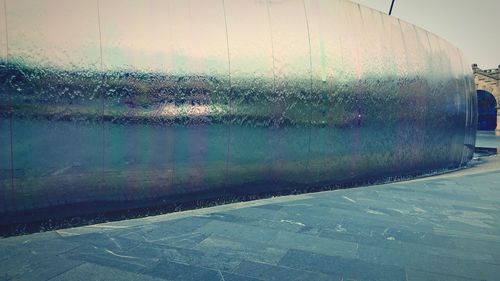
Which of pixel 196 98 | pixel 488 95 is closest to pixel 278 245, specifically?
pixel 196 98

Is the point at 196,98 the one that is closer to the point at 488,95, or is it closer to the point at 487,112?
the point at 487,112

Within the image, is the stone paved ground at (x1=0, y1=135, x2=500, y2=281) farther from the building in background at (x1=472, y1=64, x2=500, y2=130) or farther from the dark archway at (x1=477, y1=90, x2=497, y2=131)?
the dark archway at (x1=477, y1=90, x2=497, y2=131)

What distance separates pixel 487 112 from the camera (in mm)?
43906

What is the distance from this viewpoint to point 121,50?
4383 mm

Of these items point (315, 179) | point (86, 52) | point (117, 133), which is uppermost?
point (86, 52)

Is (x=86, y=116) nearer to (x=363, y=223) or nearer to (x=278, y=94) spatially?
(x=278, y=94)

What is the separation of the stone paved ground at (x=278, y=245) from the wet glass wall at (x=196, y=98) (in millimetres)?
688

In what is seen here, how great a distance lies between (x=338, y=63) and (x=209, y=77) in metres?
2.86

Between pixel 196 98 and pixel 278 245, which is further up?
pixel 196 98

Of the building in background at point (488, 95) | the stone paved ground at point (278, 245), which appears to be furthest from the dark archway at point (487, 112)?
the stone paved ground at point (278, 245)

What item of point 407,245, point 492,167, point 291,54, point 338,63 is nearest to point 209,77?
point 291,54

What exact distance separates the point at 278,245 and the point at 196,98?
2.54m

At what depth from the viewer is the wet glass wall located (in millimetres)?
3955

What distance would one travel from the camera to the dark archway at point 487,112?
43094 millimetres
